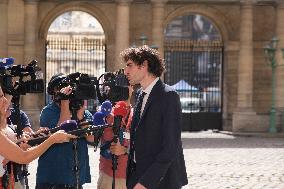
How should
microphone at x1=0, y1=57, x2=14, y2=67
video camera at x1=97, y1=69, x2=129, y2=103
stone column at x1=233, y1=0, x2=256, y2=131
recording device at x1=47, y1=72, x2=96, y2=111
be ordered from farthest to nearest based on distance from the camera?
stone column at x1=233, y1=0, x2=256, y2=131 < video camera at x1=97, y1=69, x2=129, y2=103 < recording device at x1=47, y1=72, x2=96, y2=111 < microphone at x1=0, y1=57, x2=14, y2=67

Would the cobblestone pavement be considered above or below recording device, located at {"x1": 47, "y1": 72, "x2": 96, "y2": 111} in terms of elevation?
below

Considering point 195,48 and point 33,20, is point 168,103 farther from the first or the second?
point 195,48

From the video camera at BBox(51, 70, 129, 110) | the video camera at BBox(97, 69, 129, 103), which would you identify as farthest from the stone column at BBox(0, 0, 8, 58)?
the video camera at BBox(97, 69, 129, 103)

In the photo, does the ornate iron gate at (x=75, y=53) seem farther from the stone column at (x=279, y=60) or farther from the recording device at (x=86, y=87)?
the recording device at (x=86, y=87)

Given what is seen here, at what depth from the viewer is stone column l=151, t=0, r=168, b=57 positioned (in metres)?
29.7

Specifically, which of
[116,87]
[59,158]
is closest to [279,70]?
[116,87]

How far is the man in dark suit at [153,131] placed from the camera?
18.7 ft

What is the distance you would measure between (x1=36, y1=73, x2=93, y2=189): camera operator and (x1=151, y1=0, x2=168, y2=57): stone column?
2232 cm

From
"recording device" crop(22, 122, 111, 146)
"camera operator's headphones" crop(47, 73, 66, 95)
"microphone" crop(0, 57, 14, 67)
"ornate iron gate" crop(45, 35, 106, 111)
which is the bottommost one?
"recording device" crop(22, 122, 111, 146)

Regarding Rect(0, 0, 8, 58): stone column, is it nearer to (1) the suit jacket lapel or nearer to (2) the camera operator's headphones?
(2) the camera operator's headphones

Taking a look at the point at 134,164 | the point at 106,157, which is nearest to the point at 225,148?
the point at 106,157

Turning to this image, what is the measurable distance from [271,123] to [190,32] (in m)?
59.2

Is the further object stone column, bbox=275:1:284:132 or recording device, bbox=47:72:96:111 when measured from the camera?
stone column, bbox=275:1:284:132

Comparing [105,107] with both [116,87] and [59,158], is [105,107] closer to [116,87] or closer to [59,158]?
[116,87]
